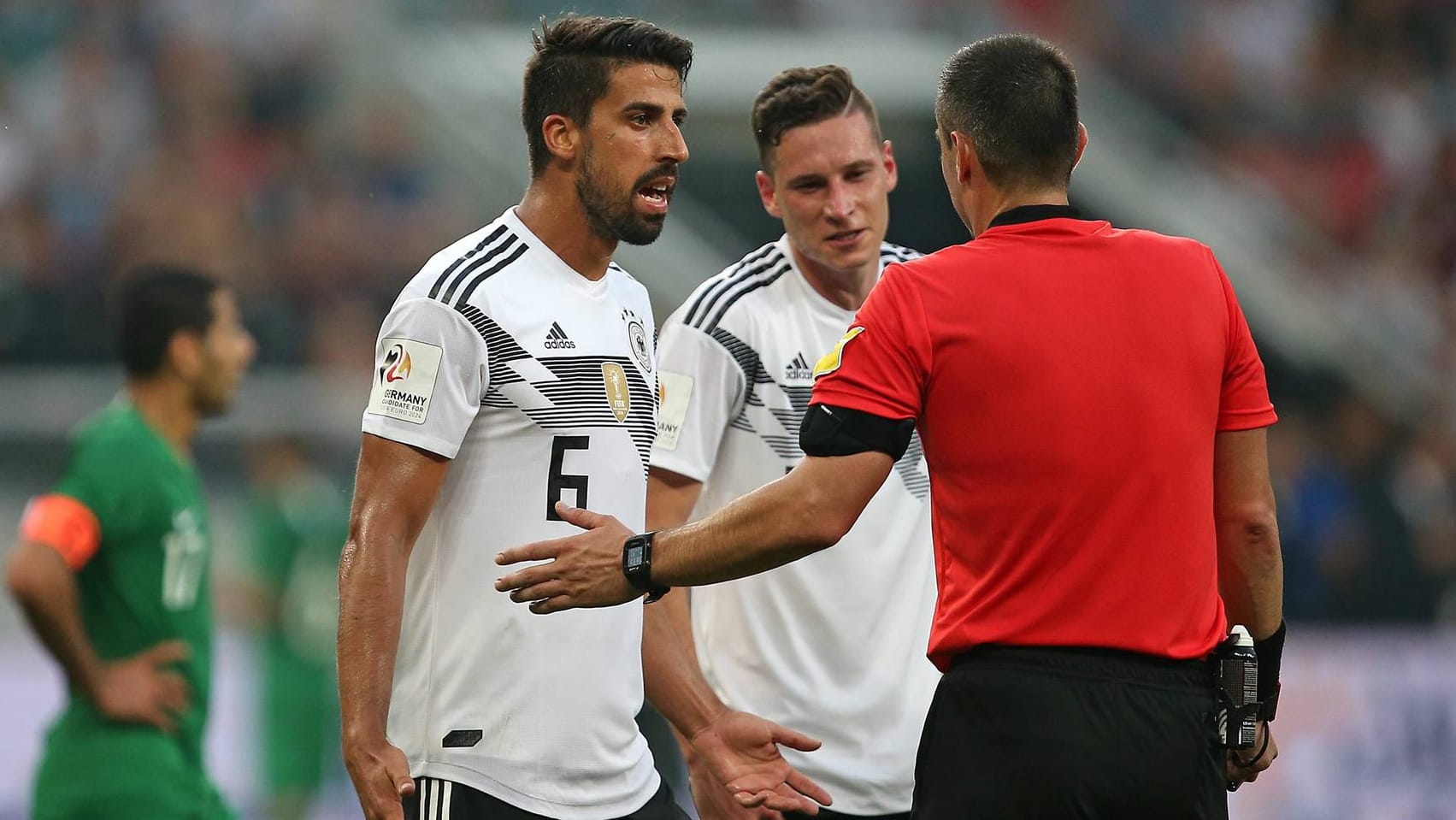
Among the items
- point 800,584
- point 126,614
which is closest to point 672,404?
→ point 800,584

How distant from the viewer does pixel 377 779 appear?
3.48 meters

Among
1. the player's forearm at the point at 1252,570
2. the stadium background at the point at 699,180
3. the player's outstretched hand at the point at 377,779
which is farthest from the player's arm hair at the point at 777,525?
the stadium background at the point at 699,180

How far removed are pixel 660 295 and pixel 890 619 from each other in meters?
6.79

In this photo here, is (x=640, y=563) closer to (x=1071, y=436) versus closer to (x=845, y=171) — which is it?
(x=1071, y=436)

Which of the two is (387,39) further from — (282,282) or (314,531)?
(314,531)

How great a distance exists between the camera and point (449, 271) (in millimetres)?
3801

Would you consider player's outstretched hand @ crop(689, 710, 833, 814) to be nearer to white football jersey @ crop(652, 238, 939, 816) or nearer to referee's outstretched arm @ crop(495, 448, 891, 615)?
white football jersey @ crop(652, 238, 939, 816)

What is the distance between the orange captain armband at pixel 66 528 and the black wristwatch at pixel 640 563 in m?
3.11

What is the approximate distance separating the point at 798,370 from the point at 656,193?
811 mm

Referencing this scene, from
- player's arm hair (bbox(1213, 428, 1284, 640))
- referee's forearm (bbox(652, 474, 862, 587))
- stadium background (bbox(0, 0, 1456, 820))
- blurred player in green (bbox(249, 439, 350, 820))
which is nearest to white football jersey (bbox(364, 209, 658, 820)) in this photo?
referee's forearm (bbox(652, 474, 862, 587))

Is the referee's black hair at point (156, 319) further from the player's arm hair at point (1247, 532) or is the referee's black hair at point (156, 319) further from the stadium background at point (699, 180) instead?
the player's arm hair at point (1247, 532)

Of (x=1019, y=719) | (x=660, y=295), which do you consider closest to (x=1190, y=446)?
(x=1019, y=719)

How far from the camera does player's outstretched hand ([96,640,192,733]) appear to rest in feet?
19.0

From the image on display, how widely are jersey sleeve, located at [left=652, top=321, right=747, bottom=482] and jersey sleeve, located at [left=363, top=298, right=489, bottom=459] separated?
2.80 feet
